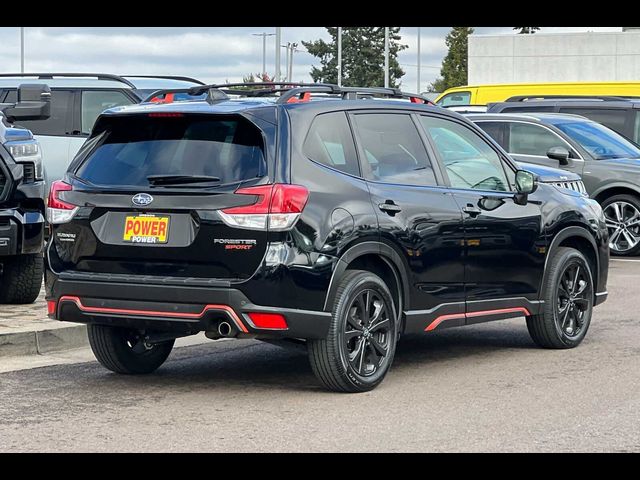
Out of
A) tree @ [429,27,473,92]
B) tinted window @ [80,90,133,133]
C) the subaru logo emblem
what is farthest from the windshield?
tree @ [429,27,473,92]

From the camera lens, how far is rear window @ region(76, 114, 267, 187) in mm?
7352

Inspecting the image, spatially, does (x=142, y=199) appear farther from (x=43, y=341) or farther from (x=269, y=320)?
(x=43, y=341)

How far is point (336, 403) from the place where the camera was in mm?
7328

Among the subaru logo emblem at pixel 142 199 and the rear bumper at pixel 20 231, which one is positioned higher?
the subaru logo emblem at pixel 142 199

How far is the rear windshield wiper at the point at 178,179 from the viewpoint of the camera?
7.33 metres

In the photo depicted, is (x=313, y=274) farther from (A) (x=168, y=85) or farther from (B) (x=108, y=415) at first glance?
(A) (x=168, y=85)

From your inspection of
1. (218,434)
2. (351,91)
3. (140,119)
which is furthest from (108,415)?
(351,91)

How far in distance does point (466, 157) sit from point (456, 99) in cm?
1773

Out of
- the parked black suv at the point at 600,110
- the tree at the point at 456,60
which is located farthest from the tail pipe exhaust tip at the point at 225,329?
the tree at the point at 456,60

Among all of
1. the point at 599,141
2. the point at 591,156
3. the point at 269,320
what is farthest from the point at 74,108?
the point at 269,320

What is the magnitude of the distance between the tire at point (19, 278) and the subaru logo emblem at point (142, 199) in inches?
142

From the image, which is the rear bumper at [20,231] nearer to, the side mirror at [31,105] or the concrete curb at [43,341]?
the side mirror at [31,105]

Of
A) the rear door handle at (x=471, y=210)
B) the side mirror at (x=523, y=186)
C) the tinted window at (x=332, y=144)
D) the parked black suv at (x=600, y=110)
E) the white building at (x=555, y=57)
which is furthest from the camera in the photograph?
the white building at (x=555, y=57)
